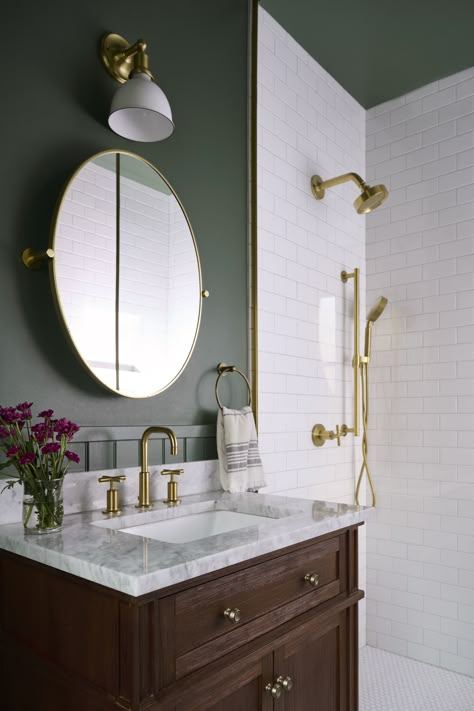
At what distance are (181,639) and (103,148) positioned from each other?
1.39 metres

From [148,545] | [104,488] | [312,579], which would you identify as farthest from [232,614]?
[104,488]

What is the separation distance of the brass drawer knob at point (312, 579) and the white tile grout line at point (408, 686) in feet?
4.03

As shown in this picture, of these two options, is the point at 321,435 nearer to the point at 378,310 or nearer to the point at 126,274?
the point at 378,310

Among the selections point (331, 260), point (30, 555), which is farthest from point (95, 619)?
point (331, 260)

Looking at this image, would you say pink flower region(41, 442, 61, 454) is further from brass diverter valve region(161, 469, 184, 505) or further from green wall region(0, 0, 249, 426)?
brass diverter valve region(161, 469, 184, 505)

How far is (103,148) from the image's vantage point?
1.75 m

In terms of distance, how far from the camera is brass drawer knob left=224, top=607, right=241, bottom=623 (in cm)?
122

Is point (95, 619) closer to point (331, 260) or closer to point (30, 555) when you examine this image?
point (30, 555)

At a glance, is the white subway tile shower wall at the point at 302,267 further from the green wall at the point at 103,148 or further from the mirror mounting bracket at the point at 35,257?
the mirror mounting bracket at the point at 35,257

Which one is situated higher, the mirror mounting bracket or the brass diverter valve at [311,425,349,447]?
the mirror mounting bracket

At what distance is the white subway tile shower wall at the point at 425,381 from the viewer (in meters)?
2.74

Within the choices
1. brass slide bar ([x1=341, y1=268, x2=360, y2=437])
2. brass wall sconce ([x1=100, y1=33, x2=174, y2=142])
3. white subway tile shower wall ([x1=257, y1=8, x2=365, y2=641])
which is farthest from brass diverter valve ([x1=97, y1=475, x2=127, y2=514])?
brass slide bar ([x1=341, y1=268, x2=360, y2=437])

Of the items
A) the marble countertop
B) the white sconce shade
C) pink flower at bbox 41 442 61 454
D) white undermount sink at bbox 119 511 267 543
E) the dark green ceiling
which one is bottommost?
white undermount sink at bbox 119 511 267 543

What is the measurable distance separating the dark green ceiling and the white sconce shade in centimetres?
109
